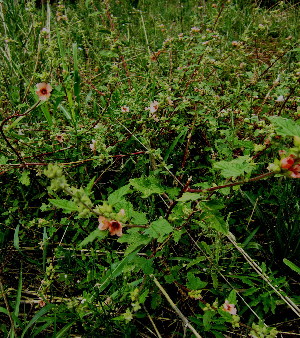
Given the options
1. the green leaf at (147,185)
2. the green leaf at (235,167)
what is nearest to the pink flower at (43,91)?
the green leaf at (147,185)

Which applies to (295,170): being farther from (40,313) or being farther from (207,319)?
(40,313)

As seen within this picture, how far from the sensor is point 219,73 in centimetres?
261

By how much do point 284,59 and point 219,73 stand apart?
1.04m

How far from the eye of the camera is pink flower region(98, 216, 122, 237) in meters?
0.99

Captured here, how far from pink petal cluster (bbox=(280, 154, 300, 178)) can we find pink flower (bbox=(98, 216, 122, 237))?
564 mm

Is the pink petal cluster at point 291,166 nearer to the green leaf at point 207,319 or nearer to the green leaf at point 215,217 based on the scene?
the green leaf at point 215,217

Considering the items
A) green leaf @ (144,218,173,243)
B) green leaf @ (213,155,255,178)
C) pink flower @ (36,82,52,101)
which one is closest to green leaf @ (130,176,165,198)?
green leaf @ (144,218,173,243)

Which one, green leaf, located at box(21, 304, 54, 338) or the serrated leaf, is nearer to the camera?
the serrated leaf

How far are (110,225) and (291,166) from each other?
613 millimetres

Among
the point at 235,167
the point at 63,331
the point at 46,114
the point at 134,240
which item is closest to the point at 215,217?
the point at 235,167

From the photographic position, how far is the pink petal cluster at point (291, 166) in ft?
2.64

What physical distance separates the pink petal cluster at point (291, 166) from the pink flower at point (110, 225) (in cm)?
56

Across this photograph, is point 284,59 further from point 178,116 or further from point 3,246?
point 3,246

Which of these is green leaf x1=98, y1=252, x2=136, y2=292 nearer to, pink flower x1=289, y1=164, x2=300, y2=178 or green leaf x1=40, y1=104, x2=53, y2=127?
pink flower x1=289, y1=164, x2=300, y2=178
